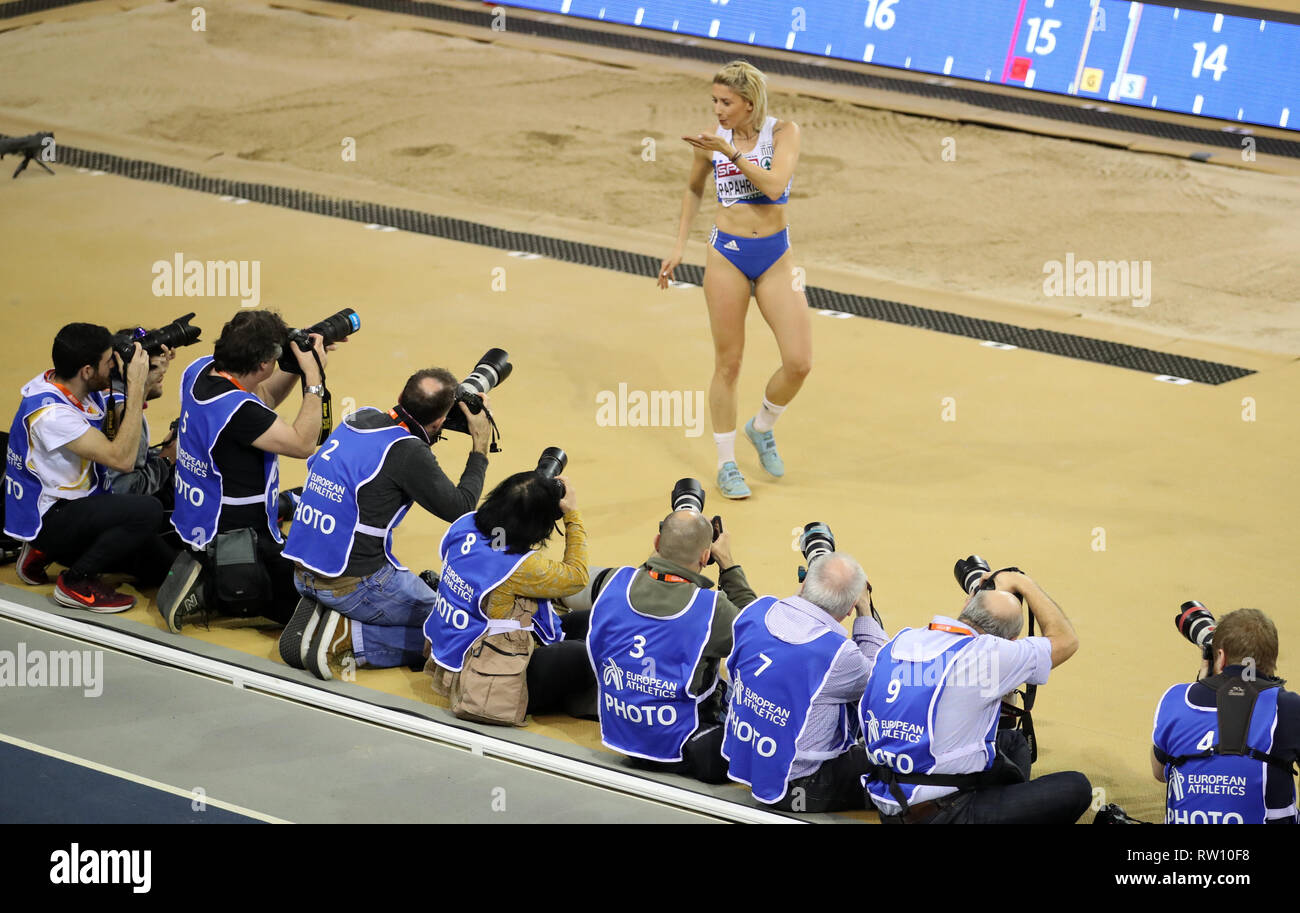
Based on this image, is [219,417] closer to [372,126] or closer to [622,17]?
[372,126]

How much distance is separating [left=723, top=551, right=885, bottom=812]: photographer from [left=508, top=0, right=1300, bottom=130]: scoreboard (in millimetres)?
9181

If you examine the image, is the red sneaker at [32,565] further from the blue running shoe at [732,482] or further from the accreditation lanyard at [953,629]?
the accreditation lanyard at [953,629]

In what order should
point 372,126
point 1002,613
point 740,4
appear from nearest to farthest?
point 1002,613 → point 372,126 → point 740,4


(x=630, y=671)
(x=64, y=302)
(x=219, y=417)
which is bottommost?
(x=630, y=671)

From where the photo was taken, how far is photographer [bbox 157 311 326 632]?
5.58m

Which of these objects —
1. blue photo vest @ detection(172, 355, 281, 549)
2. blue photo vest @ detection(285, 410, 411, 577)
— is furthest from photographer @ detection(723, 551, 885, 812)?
blue photo vest @ detection(172, 355, 281, 549)

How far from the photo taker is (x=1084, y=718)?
5.38 m

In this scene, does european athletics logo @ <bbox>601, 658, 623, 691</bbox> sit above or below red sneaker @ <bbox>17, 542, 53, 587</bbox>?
below

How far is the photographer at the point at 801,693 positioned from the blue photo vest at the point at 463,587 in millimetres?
815

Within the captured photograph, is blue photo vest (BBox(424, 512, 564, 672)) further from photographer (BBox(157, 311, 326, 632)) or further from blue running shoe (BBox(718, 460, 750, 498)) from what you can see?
blue running shoe (BBox(718, 460, 750, 498))

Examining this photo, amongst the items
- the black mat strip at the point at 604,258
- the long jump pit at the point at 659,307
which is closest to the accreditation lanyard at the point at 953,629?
the long jump pit at the point at 659,307

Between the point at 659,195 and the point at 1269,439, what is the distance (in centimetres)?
488

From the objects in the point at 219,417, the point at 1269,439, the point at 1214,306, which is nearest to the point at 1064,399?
the point at 1269,439
